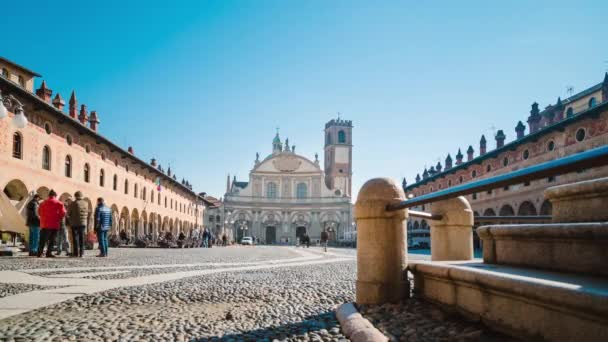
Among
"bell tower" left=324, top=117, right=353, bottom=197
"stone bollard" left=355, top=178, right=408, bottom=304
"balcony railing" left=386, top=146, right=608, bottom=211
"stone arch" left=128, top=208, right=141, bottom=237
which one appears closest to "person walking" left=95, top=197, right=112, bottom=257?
"stone bollard" left=355, top=178, right=408, bottom=304

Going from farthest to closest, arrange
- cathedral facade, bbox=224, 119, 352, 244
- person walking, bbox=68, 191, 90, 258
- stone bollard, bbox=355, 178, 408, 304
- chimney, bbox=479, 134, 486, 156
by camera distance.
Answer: cathedral facade, bbox=224, 119, 352, 244
chimney, bbox=479, 134, 486, 156
person walking, bbox=68, 191, 90, 258
stone bollard, bbox=355, 178, 408, 304

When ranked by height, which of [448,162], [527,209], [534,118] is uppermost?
[534,118]

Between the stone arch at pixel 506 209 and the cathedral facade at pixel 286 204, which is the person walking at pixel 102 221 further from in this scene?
the cathedral facade at pixel 286 204

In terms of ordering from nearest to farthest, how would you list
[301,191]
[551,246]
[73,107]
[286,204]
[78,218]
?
[551,246] < [78,218] < [73,107] < [286,204] < [301,191]

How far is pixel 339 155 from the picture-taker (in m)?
74.9

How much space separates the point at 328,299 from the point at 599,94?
3828cm

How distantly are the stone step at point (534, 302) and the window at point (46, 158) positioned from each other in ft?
74.2

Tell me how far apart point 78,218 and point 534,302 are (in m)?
11.8

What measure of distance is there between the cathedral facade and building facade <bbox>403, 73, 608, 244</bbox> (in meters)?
25.2

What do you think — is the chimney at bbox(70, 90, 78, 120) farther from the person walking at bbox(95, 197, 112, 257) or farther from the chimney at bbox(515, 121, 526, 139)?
the chimney at bbox(515, 121, 526, 139)

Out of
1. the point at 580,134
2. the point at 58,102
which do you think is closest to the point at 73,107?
the point at 58,102

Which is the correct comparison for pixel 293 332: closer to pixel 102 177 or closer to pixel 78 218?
pixel 78 218

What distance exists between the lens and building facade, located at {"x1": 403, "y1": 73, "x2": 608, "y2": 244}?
70.3 feet

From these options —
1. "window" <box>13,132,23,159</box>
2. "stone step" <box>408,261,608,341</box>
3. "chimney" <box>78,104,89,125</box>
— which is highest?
"chimney" <box>78,104,89,125</box>
